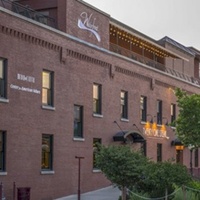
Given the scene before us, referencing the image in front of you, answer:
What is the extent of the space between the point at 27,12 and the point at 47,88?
423cm

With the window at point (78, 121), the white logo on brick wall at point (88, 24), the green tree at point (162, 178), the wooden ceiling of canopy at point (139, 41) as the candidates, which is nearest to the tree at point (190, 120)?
the window at point (78, 121)

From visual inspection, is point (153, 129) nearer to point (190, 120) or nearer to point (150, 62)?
point (150, 62)

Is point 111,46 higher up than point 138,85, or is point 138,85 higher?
point 111,46

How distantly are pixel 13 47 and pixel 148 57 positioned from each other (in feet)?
75.2

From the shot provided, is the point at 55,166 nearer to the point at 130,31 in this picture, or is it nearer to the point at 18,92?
the point at 18,92

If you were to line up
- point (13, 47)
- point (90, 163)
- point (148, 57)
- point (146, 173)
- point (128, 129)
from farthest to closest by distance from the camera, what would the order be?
point (148, 57) < point (128, 129) < point (90, 163) < point (13, 47) < point (146, 173)

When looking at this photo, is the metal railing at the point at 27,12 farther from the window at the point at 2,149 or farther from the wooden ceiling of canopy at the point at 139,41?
the wooden ceiling of canopy at the point at 139,41

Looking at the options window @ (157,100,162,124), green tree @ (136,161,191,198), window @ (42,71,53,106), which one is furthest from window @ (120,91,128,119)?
green tree @ (136,161,191,198)

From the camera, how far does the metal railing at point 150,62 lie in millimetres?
40281

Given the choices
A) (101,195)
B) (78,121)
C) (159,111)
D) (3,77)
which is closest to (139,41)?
(159,111)

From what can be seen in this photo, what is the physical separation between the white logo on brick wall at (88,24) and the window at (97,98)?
10.0 feet

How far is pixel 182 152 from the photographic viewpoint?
50.4 m

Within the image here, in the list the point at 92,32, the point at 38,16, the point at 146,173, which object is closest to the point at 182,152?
the point at 92,32

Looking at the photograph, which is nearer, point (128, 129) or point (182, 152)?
point (128, 129)
